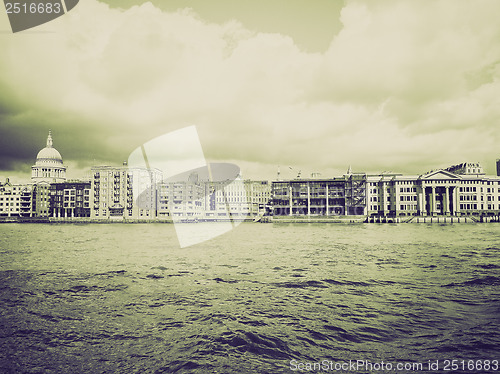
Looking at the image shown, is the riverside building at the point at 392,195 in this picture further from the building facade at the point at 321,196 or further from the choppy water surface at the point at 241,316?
the choppy water surface at the point at 241,316

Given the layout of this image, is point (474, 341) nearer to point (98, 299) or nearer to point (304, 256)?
point (98, 299)

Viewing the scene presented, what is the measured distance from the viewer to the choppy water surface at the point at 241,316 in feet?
36.0

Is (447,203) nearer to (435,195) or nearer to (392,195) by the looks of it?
(435,195)

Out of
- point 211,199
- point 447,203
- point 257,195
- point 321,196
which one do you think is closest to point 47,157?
point 211,199

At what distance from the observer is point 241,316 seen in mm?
14906

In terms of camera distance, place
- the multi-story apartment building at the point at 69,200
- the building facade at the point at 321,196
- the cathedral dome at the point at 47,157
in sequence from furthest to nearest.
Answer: the cathedral dome at the point at 47,157 < the multi-story apartment building at the point at 69,200 < the building facade at the point at 321,196

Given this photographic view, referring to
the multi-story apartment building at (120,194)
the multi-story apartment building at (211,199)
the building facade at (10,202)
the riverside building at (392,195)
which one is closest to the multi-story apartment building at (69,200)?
the multi-story apartment building at (120,194)

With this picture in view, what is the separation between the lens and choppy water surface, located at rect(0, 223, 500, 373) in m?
11.0

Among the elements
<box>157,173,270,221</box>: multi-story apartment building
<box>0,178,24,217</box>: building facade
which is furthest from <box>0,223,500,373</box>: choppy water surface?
<box>0,178,24,217</box>: building facade

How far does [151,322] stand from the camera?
561 inches

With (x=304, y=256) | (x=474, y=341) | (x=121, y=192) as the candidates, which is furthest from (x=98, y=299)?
(x=121, y=192)

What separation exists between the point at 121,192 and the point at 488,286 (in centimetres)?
14378

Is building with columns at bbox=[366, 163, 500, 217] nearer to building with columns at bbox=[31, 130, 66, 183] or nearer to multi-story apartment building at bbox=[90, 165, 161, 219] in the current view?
multi-story apartment building at bbox=[90, 165, 161, 219]

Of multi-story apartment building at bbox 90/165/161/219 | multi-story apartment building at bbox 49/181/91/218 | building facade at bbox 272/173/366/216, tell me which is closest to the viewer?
building facade at bbox 272/173/366/216
